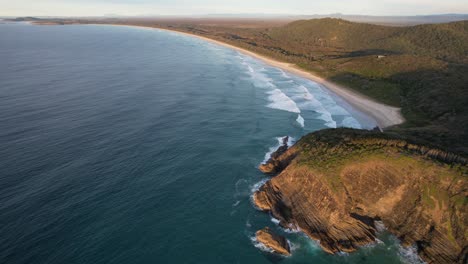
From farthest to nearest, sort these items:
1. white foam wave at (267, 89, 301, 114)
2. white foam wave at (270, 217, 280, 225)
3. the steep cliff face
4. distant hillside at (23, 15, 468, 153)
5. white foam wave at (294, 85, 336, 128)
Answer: white foam wave at (267, 89, 301, 114)
white foam wave at (294, 85, 336, 128)
distant hillside at (23, 15, 468, 153)
white foam wave at (270, 217, 280, 225)
the steep cliff face

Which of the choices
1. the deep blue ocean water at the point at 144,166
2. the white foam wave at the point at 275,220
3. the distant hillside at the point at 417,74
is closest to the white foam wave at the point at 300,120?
the deep blue ocean water at the point at 144,166

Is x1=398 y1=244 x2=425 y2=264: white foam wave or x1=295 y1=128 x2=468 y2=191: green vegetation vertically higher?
x1=295 y1=128 x2=468 y2=191: green vegetation

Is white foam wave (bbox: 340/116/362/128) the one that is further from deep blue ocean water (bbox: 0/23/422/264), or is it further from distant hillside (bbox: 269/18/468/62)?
distant hillside (bbox: 269/18/468/62)

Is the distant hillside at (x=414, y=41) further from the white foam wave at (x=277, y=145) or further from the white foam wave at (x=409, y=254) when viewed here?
the white foam wave at (x=409, y=254)

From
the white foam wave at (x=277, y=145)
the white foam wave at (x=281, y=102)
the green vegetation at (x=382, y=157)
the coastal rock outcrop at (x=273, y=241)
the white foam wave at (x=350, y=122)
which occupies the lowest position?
the coastal rock outcrop at (x=273, y=241)

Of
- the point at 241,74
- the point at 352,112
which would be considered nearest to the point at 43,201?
the point at 352,112

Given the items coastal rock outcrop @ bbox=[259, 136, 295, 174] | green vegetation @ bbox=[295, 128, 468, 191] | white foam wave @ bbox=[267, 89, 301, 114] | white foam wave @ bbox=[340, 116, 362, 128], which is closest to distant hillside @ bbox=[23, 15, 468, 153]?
white foam wave @ bbox=[340, 116, 362, 128]
